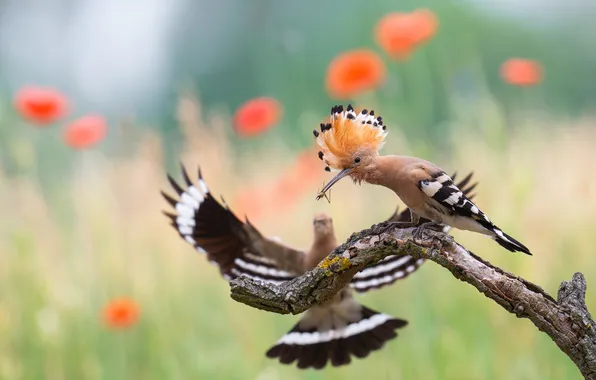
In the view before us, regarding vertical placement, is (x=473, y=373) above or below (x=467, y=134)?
below

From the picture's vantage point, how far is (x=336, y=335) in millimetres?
1207

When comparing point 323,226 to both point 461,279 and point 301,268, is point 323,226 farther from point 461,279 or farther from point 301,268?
point 461,279

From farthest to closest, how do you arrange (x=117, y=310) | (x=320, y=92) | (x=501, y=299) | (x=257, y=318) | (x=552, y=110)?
(x=320, y=92)
(x=552, y=110)
(x=257, y=318)
(x=117, y=310)
(x=501, y=299)

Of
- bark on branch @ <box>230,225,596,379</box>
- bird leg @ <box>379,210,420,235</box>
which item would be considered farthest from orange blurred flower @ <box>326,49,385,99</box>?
bark on branch @ <box>230,225,596,379</box>

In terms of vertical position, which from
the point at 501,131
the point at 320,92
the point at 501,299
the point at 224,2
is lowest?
the point at 501,299

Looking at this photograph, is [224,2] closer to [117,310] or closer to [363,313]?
[117,310]

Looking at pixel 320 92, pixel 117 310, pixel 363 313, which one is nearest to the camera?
pixel 363 313

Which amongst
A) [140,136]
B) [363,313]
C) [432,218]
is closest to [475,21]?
[140,136]

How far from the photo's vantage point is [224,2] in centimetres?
275

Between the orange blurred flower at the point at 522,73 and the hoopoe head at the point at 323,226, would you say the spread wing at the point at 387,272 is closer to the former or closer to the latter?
the hoopoe head at the point at 323,226

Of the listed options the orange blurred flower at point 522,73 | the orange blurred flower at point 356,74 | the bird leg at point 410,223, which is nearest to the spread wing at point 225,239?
the bird leg at point 410,223

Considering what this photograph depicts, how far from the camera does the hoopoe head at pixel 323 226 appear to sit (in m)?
1.15

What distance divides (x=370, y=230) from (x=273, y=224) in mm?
1274

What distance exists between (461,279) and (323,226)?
45cm
